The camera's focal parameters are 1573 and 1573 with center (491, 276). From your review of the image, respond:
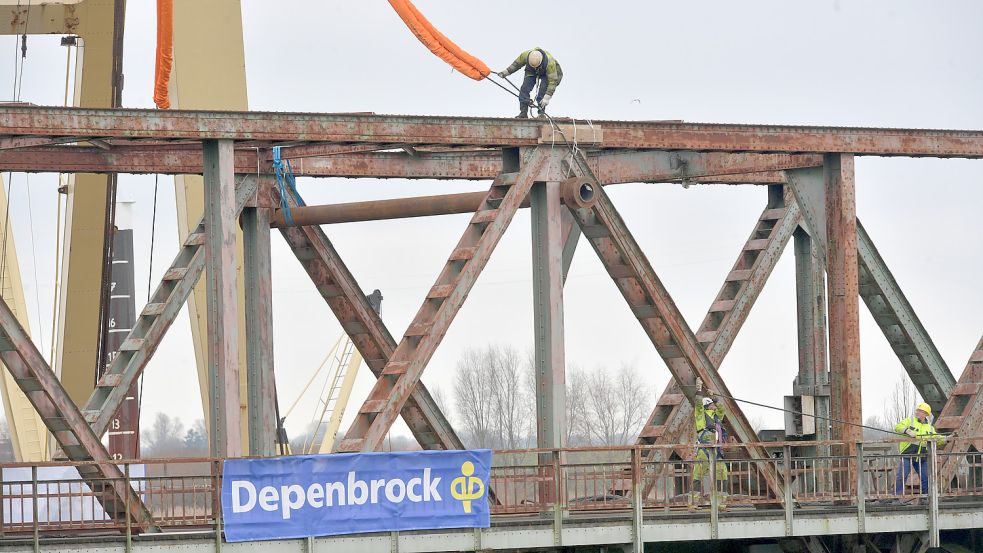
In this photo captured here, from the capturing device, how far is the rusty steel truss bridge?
1897 centimetres

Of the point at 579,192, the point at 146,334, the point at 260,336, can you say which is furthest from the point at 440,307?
the point at 146,334

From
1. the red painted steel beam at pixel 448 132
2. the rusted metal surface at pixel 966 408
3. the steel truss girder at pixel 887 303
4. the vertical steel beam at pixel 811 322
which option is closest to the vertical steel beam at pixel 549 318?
the red painted steel beam at pixel 448 132

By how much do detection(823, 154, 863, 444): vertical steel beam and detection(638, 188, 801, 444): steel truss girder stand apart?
2365 millimetres

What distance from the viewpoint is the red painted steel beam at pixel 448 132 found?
18844 millimetres

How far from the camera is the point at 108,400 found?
21281 millimetres

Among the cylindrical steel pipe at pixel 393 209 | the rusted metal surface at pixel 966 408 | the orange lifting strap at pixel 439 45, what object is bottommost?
the rusted metal surface at pixel 966 408

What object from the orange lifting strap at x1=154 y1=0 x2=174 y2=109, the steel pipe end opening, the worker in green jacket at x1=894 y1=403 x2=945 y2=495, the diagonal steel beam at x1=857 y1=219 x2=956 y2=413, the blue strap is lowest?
the worker in green jacket at x1=894 y1=403 x2=945 y2=495

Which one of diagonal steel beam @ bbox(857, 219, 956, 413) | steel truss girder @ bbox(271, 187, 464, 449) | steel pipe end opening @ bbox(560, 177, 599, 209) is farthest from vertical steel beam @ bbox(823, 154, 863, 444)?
steel truss girder @ bbox(271, 187, 464, 449)

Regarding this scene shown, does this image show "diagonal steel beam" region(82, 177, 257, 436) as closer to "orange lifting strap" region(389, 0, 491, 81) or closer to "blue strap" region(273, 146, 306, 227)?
"blue strap" region(273, 146, 306, 227)

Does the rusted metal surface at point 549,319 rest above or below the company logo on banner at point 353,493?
above

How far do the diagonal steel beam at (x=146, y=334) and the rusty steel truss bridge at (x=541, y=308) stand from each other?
0.04m

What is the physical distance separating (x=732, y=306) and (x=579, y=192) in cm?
567

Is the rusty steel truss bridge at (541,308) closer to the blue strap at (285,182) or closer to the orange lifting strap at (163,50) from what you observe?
the blue strap at (285,182)

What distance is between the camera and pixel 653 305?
21.4 meters
